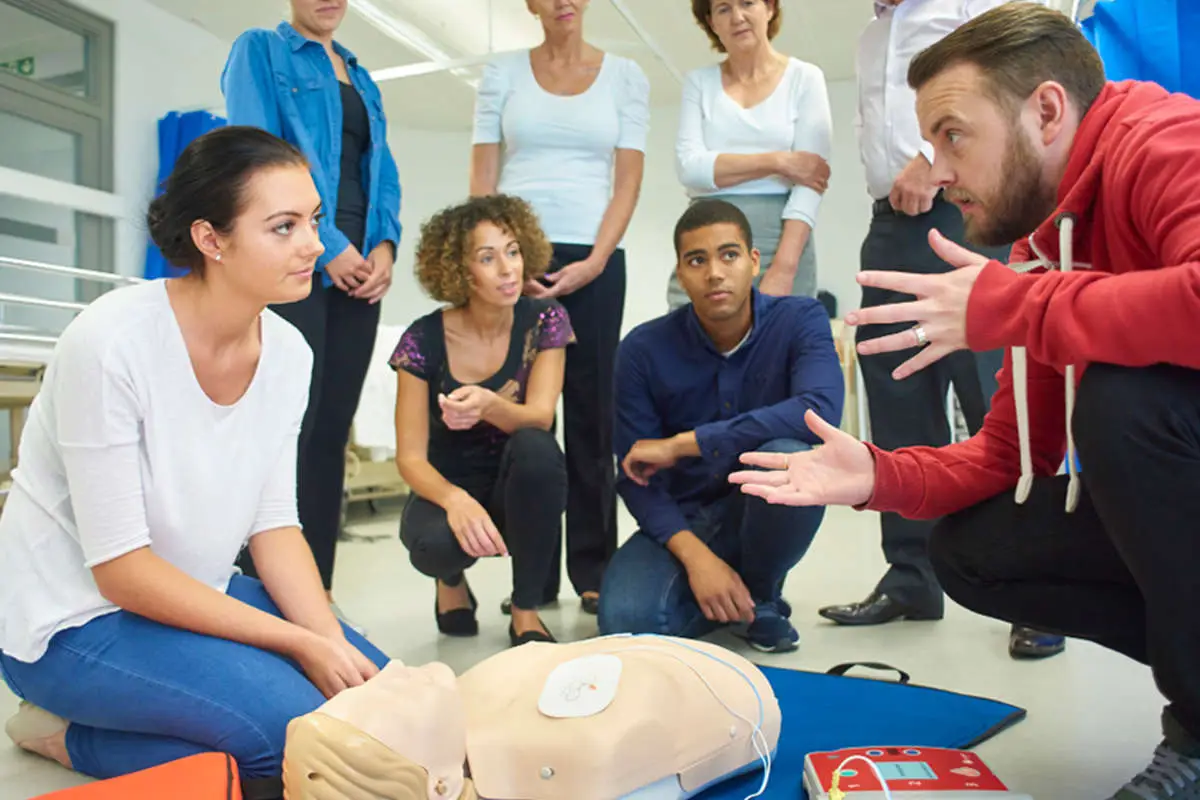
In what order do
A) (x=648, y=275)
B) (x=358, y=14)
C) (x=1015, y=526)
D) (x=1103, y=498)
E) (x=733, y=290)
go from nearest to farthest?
(x=1103, y=498), (x=1015, y=526), (x=733, y=290), (x=358, y=14), (x=648, y=275)

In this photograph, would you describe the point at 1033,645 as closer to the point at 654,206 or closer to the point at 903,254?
the point at 903,254

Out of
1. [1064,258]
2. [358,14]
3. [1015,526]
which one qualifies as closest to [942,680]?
[1015,526]

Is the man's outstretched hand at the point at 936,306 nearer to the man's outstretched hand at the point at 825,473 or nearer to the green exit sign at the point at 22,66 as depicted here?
the man's outstretched hand at the point at 825,473

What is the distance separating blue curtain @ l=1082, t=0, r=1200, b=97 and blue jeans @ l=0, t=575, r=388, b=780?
192cm

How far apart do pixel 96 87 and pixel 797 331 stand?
5.30m

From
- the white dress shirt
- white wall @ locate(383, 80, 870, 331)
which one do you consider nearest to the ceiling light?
white wall @ locate(383, 80, 870, 331)

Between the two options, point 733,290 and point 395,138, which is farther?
point 395,138

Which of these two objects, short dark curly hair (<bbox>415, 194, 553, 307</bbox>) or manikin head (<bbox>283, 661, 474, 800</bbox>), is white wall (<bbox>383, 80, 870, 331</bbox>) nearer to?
short dark curly hair (<bbox>415, 194, 553, 307</bbox>)

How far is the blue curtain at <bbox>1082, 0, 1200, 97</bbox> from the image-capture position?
194 cm

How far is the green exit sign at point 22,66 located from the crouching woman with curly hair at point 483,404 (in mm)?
4585

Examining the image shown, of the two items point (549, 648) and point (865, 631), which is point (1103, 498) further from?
point (865, 631)

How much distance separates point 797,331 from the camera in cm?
206

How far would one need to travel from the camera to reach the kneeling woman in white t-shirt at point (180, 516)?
1.23m

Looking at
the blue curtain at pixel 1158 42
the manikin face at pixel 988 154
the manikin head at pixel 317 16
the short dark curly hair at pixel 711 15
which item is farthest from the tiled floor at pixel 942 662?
the short dark curly hair at pixel 711 15
